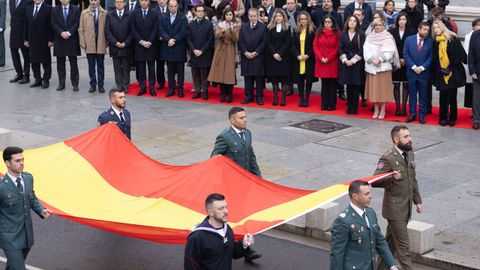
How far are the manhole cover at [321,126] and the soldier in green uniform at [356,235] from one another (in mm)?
8657

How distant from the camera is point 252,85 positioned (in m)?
20.6

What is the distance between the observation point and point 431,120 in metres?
18.9

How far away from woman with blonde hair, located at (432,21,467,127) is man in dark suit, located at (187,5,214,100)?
15.6ft

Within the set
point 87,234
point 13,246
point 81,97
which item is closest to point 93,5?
point 81,97

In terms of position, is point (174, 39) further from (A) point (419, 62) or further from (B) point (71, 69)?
(A) point (419, 62)

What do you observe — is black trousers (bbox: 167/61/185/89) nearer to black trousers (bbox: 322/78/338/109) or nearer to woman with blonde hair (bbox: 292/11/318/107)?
woman with blonde hair (bbox: 292/11/318/107)

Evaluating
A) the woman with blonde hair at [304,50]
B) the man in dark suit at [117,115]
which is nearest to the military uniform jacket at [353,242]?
the man in dark suit at [117,115]

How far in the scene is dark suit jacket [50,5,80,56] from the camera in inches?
847

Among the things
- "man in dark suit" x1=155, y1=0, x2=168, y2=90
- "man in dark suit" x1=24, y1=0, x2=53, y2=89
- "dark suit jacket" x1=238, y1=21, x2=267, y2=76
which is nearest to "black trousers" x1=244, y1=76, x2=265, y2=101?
"dark suit jacket" x1=238, y1=21, x2=267, y2=76

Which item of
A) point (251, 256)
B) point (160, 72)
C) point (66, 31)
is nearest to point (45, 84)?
point (66, 31)

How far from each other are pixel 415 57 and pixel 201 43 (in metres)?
4.63

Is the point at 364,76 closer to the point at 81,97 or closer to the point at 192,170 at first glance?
the point at 81,97

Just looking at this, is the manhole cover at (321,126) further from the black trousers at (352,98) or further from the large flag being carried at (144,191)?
the large flag being carried at (144,191)

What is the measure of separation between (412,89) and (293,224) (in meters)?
6.24
